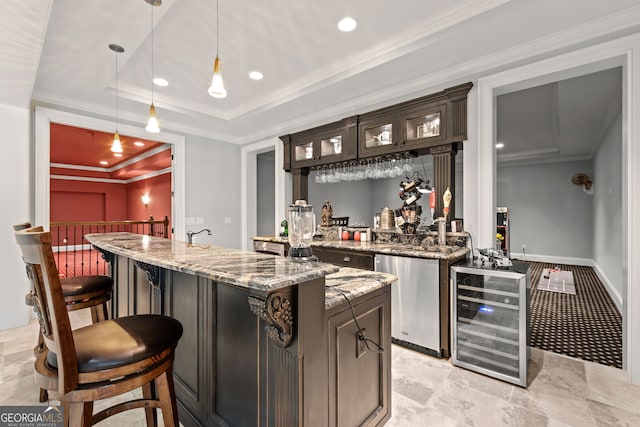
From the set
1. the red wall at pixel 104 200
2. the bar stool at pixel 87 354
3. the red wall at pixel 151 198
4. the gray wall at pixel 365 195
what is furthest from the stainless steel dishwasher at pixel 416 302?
the red wall at pixel 104 200

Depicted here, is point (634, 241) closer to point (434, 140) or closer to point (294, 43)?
point (434, 140)

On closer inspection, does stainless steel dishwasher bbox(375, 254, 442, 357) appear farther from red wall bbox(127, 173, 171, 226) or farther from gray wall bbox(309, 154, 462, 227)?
red wall bbox(127, 173, 171, 226)

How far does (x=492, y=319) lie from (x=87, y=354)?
8.32ft

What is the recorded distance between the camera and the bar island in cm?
100

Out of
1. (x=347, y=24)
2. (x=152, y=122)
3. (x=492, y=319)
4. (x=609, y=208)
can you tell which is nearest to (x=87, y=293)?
(x=152, y=122)

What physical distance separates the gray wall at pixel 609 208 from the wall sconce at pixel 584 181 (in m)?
0.24

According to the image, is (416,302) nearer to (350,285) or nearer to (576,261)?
(350,285)

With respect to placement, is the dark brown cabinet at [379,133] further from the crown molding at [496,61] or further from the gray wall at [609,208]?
the gray wall at [609,208]

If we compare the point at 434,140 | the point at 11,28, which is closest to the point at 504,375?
the point at 434,140

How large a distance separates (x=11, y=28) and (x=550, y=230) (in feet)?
32.6

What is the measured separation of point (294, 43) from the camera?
8.91 feet

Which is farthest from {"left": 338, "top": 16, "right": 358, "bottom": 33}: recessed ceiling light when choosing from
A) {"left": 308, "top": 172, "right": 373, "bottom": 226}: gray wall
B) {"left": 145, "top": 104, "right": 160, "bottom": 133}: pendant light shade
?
{"left": 308, "top": 172, "right": 373, "bottom": 226}: gray wall

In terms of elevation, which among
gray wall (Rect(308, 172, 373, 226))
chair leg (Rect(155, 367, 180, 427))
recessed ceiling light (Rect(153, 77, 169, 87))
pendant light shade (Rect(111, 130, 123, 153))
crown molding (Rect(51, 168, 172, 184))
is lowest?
chair leg (Rect(155, 367, 180, 427))

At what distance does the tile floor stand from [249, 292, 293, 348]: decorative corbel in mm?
1273
